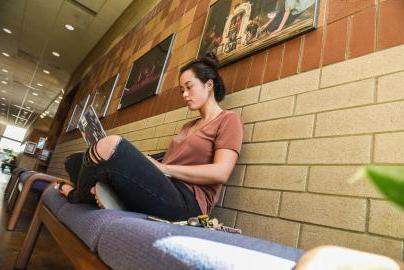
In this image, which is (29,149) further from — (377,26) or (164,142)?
(377,26)

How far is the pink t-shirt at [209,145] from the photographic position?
140 cm

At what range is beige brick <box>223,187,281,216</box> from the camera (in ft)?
4.34

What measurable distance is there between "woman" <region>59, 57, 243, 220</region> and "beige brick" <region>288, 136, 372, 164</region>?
26 cm

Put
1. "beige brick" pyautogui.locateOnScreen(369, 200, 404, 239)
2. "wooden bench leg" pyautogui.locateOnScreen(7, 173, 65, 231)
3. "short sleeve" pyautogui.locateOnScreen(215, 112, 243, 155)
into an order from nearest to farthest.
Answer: "beige brick" pyautogui.locateOnScreen(369, 200, 404, 239) → "short sleeve" pyautogui.locateOnScreen(215, 112, 243, 155) → "wooden bench leg" pyautogui.locateOnScreen(7, 173, 65, 231)

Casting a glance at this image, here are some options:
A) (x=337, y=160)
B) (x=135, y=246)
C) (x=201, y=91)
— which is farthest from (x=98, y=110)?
(x=135, y=246)

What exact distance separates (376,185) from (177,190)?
1112 millimetres

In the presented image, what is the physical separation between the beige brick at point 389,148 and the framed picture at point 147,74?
79.3 inches

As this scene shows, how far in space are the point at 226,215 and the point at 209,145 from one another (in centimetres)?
37

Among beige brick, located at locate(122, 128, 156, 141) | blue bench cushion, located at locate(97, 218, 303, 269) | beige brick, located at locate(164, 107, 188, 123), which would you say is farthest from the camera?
beige brick, located at locate(122, 128, 156, 141)

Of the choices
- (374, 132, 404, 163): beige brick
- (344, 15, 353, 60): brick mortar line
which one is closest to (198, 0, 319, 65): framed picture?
(344, 15, 353, 60): brick mortar line

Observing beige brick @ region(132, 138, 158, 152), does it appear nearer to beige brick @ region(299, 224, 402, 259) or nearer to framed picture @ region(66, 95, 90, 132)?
beige brick @ region(299, 224, 402, 259)

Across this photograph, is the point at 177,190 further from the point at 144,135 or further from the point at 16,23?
the point at 16,23

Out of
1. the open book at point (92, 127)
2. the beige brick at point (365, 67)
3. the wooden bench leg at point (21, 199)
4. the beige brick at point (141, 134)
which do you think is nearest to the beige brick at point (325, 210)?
the beige brick at point (365, 67)

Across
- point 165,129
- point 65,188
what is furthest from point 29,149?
point 65,188
